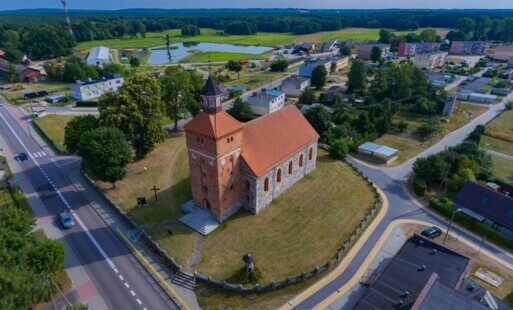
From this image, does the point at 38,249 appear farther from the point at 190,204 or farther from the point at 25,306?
the point at 190,204

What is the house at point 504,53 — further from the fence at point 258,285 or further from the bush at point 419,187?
the fence at point 258,285

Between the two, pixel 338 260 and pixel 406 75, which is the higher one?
pixel 406 75

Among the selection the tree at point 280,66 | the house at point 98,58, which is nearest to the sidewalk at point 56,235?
the house at point 98,58

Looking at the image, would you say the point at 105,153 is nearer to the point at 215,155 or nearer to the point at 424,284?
the point at 215,155

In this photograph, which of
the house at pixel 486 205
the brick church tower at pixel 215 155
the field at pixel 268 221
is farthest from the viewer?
the house at pixel 486 205

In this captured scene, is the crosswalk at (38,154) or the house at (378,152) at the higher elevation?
the house at (378,152)

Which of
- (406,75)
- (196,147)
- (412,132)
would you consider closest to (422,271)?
(196,147)
